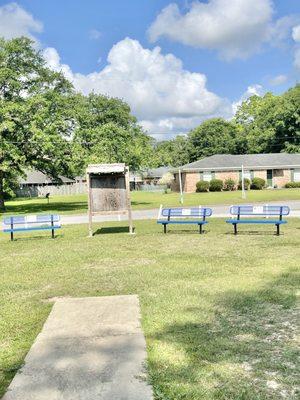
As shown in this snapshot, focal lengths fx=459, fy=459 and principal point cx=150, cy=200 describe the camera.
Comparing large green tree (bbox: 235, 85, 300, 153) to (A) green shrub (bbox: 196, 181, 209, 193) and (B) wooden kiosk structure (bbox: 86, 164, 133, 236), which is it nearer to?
(A) green shrub (bbox: 196, 181, 209, 193)

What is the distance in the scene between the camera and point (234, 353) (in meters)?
5.14

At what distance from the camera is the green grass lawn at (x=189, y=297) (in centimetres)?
461

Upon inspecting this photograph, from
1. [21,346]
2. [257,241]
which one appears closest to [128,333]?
[21,346]

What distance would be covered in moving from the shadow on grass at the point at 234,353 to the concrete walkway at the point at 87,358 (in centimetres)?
27

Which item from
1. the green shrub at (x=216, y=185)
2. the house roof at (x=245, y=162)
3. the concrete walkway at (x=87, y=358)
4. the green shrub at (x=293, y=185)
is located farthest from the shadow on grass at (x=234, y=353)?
the green shrub at (x=293, y=185)

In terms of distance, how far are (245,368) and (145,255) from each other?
7036mm

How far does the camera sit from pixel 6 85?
34750 millimetres

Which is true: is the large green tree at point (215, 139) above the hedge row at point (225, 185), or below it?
above

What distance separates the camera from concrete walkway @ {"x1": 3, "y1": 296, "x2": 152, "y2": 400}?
422 centimetres

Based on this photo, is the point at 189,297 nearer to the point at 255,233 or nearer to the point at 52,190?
the point at 255,233

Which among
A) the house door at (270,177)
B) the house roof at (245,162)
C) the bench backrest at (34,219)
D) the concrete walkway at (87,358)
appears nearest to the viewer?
the concrete walkway at (87,358)

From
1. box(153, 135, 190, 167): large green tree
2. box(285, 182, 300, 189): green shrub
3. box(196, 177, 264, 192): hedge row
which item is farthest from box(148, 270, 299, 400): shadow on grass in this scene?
box(153, 135, 190, 167): large green tree

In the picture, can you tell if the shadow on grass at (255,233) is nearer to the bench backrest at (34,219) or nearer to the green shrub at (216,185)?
the bench backrest at (34,219)

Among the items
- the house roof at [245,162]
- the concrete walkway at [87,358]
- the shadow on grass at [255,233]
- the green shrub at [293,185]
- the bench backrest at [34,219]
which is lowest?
the concrete walkway at [87,358]
